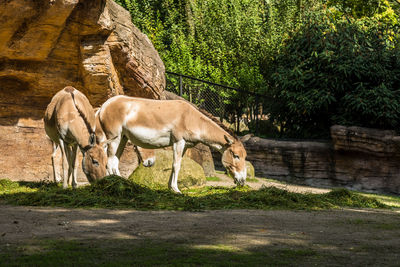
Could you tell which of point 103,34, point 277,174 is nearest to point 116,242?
point 103,34

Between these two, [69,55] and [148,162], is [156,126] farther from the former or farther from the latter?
[69,55]

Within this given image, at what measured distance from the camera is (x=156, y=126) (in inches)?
398

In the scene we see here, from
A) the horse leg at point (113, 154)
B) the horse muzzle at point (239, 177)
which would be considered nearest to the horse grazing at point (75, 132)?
the horse leg at point (113, 154)

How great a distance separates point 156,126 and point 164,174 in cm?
126

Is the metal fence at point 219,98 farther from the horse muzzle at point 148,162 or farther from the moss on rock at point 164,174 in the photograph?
the horse muzzle at point 148,162

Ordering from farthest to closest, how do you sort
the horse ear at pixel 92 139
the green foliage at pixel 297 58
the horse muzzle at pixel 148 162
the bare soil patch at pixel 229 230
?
the green foliage at pixel 297 58, the horse muzzle at pixel 148 162, the horse ear at pixel 92 139, the bare soil patch at pixel 229 230

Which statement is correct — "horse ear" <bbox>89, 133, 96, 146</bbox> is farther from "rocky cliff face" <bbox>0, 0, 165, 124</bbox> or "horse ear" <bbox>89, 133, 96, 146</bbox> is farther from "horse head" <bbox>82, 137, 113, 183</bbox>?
"rocky cliff face" <bbox>0, 0, 165, 124</bbox>

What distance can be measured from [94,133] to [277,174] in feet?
26.1

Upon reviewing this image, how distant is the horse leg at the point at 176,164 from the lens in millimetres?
9867

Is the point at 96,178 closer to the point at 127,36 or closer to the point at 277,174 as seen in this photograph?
the point at 127,36

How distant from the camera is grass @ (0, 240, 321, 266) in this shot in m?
3.93

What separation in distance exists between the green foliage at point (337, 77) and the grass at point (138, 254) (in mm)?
11544

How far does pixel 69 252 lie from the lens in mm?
4172

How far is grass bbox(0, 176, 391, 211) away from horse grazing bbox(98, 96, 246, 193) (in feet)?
4.49
